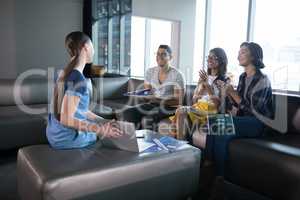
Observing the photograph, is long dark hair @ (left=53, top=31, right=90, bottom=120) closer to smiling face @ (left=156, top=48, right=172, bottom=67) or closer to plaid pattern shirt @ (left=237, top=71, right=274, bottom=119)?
plaid pattern shirt @ (left=237, top=71, right=274, bottom=119)

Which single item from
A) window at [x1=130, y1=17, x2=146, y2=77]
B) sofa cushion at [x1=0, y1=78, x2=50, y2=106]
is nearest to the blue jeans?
sofa cushion at [x1=0, y1=78, x2=50, y2=106]

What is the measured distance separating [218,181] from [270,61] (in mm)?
3082

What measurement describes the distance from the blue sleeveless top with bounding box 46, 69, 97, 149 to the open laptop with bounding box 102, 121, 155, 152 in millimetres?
155

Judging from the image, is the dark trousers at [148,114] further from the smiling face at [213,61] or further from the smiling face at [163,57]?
the smiling face at [213,61]

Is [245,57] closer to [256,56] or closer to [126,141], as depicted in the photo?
[256,56]

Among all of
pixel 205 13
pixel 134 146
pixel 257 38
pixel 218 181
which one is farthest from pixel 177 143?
pixel 205 13

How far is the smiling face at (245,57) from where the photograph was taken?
8.47 feet

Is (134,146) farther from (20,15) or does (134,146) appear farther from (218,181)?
(20,15)

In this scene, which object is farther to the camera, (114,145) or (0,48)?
(0,48)

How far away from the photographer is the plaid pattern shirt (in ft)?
8.01

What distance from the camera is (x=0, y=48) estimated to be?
14.3 ft

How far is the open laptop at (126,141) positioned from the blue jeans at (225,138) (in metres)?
0.73

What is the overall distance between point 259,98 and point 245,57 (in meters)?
0.40

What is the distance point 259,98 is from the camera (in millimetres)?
2441
